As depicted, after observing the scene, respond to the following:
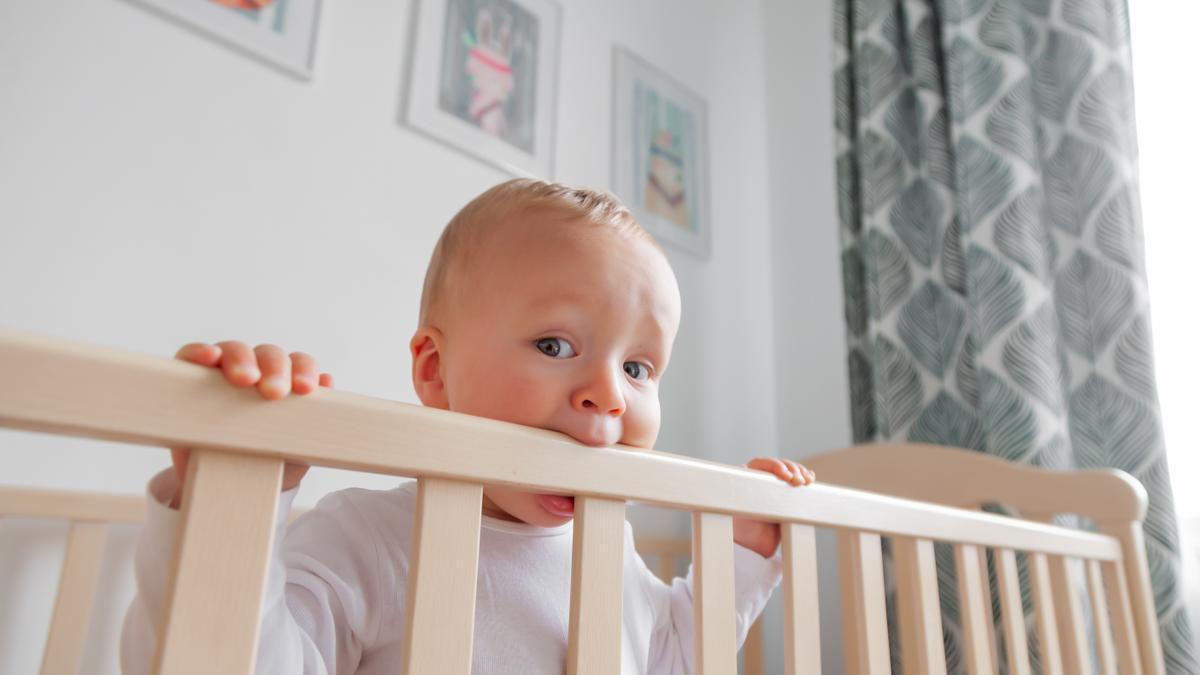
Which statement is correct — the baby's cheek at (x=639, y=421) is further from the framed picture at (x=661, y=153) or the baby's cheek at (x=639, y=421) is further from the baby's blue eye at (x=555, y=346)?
the framed picture at (x=661, y=153)

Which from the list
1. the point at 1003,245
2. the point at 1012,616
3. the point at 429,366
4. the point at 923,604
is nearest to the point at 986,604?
the point at 1012,616

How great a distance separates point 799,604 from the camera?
568 millimetres

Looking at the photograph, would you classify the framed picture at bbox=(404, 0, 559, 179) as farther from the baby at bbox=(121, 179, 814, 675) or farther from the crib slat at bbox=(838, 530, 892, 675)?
the crib slat at bbox=(838, 530, 892, 675)

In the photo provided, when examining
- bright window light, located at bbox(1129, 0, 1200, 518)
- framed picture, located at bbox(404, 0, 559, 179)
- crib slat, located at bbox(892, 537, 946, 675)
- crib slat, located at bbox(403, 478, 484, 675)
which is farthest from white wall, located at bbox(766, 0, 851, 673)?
crib slat, located at bbox(403, 478, 484, 675)

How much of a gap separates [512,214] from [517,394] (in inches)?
6.0

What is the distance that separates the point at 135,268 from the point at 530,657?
716 millimetres

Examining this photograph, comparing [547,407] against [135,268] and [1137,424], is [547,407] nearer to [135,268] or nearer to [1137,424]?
[135,268]

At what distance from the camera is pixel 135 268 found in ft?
3.10

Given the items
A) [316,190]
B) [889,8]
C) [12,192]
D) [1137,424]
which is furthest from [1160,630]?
[12,192]

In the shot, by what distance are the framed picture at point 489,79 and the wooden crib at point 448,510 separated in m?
0.83

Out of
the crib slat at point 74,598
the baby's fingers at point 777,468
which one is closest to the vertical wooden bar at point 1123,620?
the baby's fingers at point 777,468

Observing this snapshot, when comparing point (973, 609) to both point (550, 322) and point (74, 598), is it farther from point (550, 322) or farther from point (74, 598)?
point (74, 598)

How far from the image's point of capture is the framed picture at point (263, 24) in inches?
41.1

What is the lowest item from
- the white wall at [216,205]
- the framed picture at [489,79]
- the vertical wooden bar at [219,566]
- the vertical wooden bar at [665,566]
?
the vertical wooden bar at [219,566]
